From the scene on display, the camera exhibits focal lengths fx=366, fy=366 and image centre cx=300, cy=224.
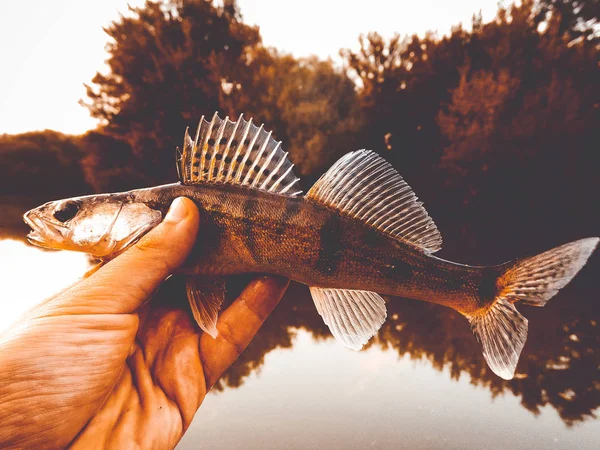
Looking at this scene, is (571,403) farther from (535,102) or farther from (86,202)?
(535,102)

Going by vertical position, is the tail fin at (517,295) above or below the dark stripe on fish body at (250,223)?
below

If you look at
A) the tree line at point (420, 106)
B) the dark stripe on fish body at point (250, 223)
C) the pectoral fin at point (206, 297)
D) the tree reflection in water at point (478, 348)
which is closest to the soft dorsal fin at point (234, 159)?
the dark stripe on fish body at point (250, 223)

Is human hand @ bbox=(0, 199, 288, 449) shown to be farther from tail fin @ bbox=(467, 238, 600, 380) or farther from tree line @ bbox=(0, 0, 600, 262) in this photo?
tree line @ bbox=(0, 0, 600, 262)

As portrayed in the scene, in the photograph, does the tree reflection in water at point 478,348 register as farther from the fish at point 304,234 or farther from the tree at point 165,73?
the tree at point 165,73

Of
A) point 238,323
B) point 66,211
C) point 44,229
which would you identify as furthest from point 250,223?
point 44,229

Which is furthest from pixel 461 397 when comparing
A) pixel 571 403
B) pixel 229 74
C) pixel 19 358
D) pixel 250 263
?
pixel 229 74

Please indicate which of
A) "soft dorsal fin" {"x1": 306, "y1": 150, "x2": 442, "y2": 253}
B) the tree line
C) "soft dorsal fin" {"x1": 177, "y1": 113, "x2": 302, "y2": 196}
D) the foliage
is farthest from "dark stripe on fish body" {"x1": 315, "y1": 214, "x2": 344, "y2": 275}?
the foliage

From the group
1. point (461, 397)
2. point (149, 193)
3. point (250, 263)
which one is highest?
point (149, 193)
